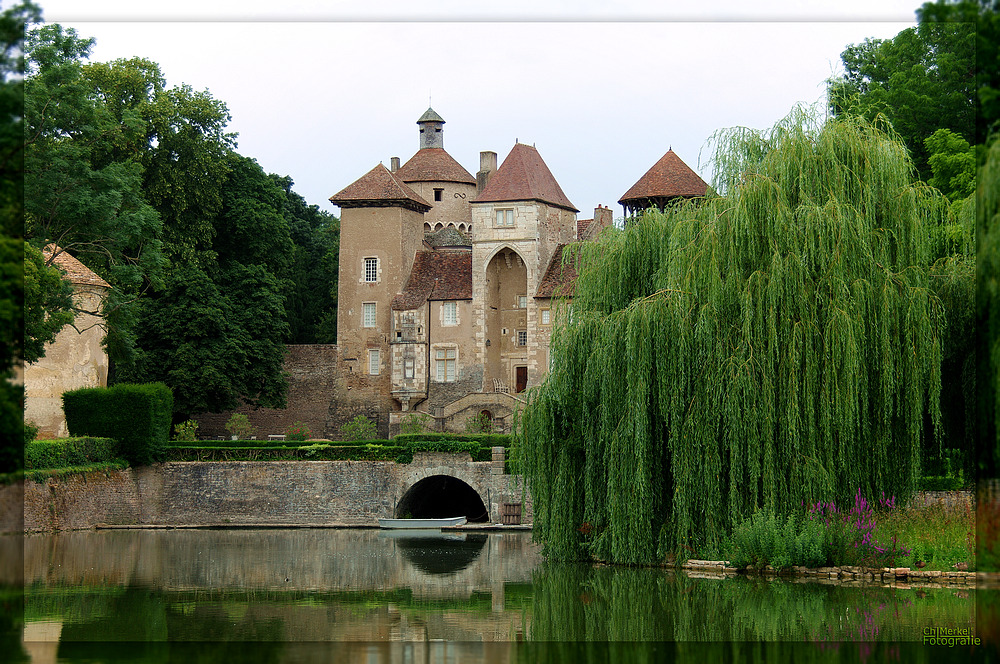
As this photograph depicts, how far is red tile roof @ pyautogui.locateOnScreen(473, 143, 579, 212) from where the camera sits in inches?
1753

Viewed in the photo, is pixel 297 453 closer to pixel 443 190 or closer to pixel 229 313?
pixel 229 313

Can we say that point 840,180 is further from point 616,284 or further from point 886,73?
point 886,73

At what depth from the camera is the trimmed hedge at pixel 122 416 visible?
111 ft

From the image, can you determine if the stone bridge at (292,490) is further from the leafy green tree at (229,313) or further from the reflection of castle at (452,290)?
the reflection of castle at (452,290)

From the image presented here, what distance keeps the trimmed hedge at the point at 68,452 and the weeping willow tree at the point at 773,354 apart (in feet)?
50.9

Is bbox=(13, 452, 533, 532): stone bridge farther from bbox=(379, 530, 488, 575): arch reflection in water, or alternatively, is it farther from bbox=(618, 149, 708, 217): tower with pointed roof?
bbox=(618, 149, 708, 217): tower with pointed roof

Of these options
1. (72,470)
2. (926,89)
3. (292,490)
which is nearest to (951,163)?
(926,89)

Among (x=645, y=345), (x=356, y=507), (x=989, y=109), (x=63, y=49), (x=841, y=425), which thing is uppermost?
(x=63, y=49)

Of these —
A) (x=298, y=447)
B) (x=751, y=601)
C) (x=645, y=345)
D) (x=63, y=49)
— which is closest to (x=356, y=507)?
(x=298, y=447)

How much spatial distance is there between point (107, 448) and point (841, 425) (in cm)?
2303

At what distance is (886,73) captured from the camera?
3384 cm

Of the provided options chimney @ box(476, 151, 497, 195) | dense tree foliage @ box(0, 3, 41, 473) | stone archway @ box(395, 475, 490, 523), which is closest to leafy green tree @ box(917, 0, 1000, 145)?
dense tree foliage @ box(0, 3, 41, 473)

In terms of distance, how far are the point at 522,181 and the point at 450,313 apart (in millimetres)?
5596

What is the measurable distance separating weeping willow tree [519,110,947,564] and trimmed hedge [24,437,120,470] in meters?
15.5
